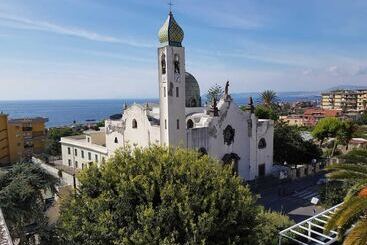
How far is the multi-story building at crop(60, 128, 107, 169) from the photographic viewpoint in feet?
131

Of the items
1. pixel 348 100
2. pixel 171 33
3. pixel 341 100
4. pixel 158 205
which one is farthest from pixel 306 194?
pixel 341 100

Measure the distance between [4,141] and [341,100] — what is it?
136538mm

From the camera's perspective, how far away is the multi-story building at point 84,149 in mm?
39969

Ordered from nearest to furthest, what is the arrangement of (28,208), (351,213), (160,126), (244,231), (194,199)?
(351,213) → (194,199) → (244,231) → (28,208) → (160,126)

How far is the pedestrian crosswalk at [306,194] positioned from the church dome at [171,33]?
56.3 feet

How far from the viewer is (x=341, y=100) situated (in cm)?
14825

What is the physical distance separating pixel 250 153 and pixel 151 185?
23.3m

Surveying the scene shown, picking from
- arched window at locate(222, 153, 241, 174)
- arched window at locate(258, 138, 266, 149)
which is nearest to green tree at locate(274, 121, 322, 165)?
arched window at locate(258, 138, 266, 149)

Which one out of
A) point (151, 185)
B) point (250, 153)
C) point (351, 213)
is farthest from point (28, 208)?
point (250, 153)

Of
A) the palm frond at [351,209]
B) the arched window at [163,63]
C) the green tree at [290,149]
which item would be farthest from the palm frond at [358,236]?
the green tree at [290,149]

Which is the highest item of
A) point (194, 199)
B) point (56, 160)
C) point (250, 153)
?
point (194, 199)

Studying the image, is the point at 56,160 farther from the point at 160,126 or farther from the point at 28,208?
the point at 28,208

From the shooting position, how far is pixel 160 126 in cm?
3002

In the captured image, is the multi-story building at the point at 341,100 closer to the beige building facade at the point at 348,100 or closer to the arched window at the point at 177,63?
the beige building facade at the point at 348,100
